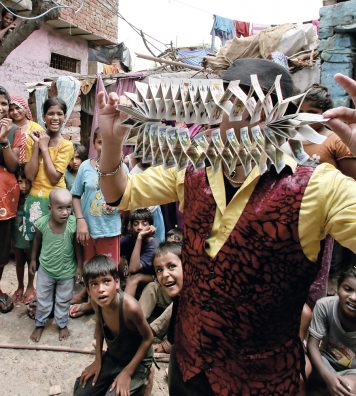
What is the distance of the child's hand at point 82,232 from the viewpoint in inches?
129

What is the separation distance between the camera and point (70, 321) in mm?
3434

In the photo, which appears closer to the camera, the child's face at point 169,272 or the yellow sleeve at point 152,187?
the yellow sleeve at point 152,187

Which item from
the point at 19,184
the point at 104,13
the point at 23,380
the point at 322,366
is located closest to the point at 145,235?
the point at 19,184

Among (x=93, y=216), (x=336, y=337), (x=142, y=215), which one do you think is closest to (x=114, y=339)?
(x=93, y=216)

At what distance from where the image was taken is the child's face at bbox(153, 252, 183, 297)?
239 cm

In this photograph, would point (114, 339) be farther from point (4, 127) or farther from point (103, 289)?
point (4, 127)

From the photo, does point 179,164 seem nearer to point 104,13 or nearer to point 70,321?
point 70,321

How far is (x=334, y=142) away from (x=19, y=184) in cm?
276

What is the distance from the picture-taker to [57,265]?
3.26 metres

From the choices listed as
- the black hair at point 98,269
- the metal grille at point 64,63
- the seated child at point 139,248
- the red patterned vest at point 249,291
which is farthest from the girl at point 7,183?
the metal grille at point 64,63

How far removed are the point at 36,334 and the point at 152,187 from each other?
7.89 feet

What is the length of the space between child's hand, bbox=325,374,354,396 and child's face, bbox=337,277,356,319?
0.36 m

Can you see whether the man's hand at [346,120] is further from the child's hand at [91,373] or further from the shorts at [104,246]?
the shorts at [104,246]

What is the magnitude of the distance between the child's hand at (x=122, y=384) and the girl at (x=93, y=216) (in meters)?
1.22
